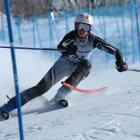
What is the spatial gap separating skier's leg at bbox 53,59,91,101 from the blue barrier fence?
26.4 feet

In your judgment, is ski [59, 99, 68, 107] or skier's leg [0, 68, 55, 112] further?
ski [59, 99, 68, 107]

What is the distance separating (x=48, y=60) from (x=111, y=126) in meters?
8.67

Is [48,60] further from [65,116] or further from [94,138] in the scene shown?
[94,138]

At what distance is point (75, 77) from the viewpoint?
7.23 metres

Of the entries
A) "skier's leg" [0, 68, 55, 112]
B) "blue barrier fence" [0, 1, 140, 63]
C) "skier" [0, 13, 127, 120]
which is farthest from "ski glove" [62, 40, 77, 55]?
"blue barrier fence" [0, 1, 140, 63]

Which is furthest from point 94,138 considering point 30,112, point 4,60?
point 4,60

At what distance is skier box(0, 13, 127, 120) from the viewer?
717 centimetres

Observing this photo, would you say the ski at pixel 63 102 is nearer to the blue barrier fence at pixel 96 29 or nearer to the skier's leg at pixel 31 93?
the skier's leg at pixel 31 93

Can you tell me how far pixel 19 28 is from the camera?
53.7 ft

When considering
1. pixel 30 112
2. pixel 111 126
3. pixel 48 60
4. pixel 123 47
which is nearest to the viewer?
pixel 111 126

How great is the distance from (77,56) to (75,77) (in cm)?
38

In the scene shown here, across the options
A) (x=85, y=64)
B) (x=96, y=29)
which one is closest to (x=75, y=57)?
(x=85, y=64)

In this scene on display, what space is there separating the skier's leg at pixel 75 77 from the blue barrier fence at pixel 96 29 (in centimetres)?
804

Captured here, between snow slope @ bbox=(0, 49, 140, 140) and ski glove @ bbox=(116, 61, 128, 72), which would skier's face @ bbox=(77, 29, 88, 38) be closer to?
ski glove @ bbox=(116, 61, 128, 72)
